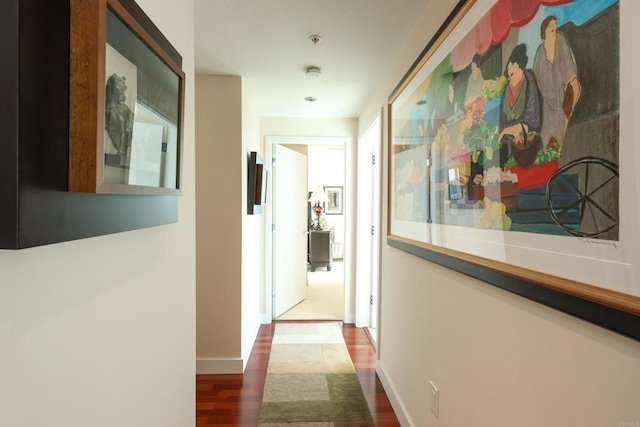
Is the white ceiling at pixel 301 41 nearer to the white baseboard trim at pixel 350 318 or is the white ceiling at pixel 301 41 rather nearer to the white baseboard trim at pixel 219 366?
the white baseboard trim at pixel 219 366

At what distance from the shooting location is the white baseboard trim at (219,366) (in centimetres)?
255

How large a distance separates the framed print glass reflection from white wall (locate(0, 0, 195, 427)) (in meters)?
0.15

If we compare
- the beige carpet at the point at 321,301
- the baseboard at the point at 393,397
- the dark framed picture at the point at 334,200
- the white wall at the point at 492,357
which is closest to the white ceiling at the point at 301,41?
the white wall at the point at 492,357

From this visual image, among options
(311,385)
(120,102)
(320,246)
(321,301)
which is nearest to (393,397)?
(311,385)

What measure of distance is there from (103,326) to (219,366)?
2071mm

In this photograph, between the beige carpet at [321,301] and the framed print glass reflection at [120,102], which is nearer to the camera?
the framed print glass reflection at [120,102]

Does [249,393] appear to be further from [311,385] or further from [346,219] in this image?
[346,219]

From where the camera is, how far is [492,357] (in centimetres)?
104

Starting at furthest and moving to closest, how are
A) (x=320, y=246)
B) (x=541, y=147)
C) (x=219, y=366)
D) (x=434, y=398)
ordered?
(x=320, y=246), (x=219, y=366), (x=434, y=398), (x=541, y=147)

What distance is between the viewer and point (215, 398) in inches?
87.9

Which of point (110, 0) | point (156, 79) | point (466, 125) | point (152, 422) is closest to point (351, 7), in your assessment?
point (466, 125)

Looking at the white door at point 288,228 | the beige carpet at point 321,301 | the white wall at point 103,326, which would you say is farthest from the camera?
the beige carpet at point 321,301

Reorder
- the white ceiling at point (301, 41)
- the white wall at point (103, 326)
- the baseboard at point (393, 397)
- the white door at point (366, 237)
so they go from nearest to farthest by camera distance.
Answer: the white wall at point (103, 326), the white ceiling at point (301, 41), the baseboard at point (393, 397), the white door at point (366, 237)

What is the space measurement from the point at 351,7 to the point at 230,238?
178 centimetres
